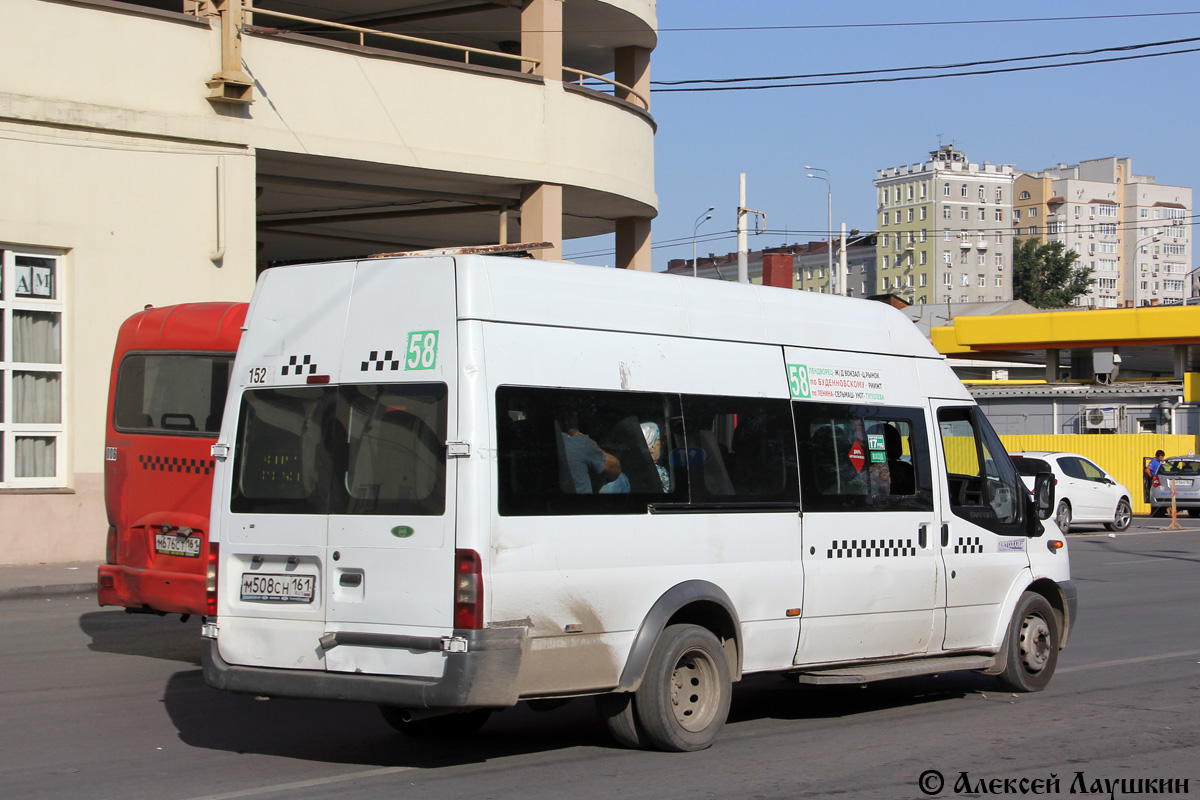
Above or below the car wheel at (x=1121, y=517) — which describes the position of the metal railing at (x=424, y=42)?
above

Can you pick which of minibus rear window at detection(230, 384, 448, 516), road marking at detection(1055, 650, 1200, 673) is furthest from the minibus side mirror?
minibus rear window at detection(230, 384, 448, 516)

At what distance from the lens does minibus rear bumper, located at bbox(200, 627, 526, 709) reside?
6066mm

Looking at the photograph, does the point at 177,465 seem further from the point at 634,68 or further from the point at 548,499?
the point at 634,68

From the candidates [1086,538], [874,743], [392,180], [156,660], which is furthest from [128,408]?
[1086,538]

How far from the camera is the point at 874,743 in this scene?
743 centimetres

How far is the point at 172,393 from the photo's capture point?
1123cm

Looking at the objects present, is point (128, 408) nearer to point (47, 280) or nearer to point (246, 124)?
point (47, 280)

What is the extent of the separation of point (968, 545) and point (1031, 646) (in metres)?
0.98

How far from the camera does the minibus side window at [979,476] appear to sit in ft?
28.9

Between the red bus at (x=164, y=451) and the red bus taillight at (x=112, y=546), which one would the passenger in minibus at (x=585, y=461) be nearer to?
the red bus at (x=164, y=451)

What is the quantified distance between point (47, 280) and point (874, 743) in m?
13.6

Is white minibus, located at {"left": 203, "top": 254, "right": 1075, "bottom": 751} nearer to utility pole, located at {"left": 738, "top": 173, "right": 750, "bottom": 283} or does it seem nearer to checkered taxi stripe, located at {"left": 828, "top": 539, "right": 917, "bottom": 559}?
checkered taxi stripe, located at {"left": 828, "top": 539, "right": 917, "bottom": 559}

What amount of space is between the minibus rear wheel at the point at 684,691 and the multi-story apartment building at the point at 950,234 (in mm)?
140702

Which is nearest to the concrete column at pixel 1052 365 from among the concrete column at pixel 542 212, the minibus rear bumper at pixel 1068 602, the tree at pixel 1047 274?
the concrete column at pixel 542 212
